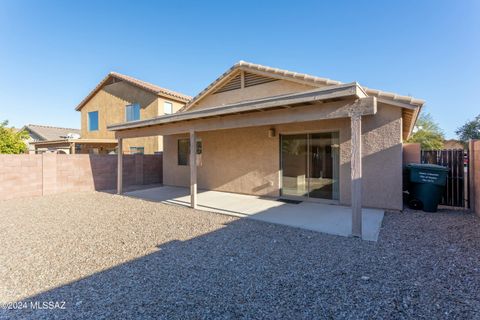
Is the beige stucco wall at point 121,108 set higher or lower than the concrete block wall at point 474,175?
higher

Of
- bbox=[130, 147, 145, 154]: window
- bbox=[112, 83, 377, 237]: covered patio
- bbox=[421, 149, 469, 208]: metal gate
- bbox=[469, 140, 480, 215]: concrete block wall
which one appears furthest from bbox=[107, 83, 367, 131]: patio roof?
bbox=[130, 147, 145, 154]: window

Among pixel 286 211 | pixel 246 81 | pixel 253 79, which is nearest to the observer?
pixel 286 211

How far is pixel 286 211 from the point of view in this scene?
7.54 m

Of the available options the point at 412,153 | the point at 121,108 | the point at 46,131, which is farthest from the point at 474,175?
Answer: the point at 46,131

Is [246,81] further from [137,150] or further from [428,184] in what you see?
[137,150]

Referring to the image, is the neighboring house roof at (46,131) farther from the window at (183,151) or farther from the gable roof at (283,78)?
the gable roof at (283,78)

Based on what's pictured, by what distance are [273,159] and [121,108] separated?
1602 centimetres

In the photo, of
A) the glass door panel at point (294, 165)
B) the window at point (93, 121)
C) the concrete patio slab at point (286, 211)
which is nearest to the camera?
the concrete patio slab at point (286, 211)

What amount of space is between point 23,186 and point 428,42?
21.4 meters

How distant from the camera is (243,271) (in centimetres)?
376

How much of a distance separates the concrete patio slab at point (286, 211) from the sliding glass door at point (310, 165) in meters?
0.57

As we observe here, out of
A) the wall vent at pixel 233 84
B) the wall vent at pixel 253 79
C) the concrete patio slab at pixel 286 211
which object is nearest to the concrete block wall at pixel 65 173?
the concrete patio slab at pixel 286 211

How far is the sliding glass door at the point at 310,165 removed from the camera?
325 inches

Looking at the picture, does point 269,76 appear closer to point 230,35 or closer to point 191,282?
point 230,35
